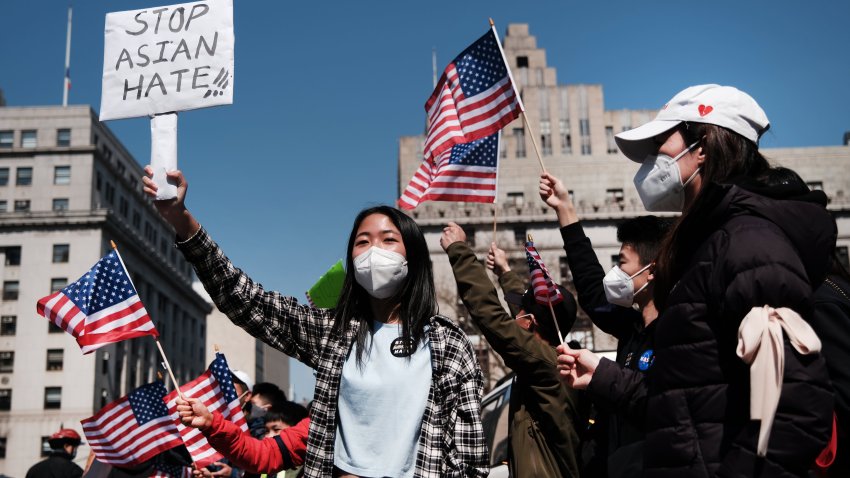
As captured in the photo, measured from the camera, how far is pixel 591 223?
56.0 meters

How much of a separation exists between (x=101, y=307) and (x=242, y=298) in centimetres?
268

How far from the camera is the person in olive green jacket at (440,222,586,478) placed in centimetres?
420

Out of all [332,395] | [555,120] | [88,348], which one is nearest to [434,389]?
[332,395]

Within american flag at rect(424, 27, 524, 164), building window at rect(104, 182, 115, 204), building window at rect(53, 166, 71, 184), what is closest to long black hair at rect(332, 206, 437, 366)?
american flag at rect(424, 27, 524, 164)

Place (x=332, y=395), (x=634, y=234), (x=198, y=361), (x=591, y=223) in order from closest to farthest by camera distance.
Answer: (x=332, y=395) → (x=634, y=234) → (x=591, y=223) → (x=198, y=361)

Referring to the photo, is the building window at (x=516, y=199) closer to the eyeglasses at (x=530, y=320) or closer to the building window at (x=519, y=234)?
the building window at (x=519, y=234)

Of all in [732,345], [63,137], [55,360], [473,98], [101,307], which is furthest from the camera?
[63,137]

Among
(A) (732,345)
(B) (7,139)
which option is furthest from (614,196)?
(A) (732,345)

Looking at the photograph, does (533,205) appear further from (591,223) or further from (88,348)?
(88,348)

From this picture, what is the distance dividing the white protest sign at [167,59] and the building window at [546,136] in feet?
195

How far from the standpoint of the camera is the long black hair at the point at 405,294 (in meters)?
3.73

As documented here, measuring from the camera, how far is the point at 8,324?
198 ft

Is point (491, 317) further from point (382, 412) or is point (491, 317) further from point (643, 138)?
point (643, 138)

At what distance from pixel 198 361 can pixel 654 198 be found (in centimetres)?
8820
